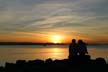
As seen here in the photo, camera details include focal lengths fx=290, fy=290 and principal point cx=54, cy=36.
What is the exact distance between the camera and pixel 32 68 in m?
20.0

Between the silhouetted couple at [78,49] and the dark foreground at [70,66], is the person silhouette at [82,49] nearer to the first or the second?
the silhouetted couple at [78,49]

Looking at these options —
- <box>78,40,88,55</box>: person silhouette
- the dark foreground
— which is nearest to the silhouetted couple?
<box>78,40,88,55</box>: person silhouette

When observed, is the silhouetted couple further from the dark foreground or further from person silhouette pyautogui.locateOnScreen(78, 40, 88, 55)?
the dark foreground

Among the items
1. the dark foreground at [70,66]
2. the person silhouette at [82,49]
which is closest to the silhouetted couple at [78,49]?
the person silhouette at [82,49]

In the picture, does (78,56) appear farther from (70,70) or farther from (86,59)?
(70,70)

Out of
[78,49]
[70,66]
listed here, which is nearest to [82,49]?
[78,49]

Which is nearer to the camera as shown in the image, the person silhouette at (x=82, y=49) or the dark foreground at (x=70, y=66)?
the dark foreground at (x=70, y=66)

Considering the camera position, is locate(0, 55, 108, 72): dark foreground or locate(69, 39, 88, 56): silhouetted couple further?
locate(69, 39, 88, 56): silhouetted couple

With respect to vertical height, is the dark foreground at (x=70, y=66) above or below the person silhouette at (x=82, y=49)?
below

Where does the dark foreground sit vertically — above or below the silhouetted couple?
below

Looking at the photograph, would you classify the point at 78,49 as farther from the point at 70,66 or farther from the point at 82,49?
the point at 70,66

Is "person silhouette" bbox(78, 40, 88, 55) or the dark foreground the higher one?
"person silhouette" bbox(78, 40, 88, 55)

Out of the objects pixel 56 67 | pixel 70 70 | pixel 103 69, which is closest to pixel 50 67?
pixel 56 67

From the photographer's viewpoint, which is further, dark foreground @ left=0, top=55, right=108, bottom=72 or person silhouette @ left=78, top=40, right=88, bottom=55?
person silhouette @ left=78, top=40, right=88, bottom=55
